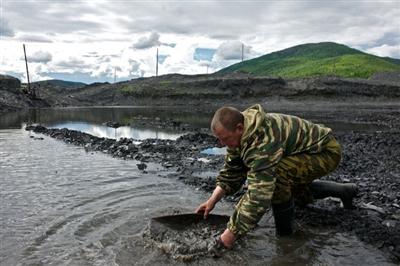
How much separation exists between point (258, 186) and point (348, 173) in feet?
21.5

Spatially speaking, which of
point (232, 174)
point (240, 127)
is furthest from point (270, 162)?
point (232, 174)

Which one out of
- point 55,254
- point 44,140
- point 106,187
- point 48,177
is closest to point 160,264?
point 55,254

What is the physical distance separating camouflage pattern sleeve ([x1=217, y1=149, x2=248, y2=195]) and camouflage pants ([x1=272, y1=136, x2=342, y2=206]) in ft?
1.98

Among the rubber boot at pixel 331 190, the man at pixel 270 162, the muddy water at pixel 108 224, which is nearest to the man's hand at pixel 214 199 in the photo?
the man at pixel 270 162

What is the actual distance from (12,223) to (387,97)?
68174 mm

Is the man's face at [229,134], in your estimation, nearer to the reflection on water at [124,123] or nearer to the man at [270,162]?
the man at [270,162]

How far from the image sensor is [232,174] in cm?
632

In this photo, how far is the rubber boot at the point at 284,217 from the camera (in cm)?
612

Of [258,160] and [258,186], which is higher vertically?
[258,160]

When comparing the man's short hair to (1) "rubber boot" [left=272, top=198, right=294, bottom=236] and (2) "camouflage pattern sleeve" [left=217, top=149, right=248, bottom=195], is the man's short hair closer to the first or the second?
(2) "camouflage pattern sleeve" [left=217, top=149, right=248, bottom=195]

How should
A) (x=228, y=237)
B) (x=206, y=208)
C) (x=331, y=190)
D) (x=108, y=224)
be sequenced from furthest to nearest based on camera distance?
(x=108, y=224)
(x=331, y=190)
(x=206, y=208)
(x=228, y=237)

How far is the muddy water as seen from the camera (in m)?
6.04

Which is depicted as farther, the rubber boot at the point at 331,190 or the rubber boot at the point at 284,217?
the rubber boot at the point at 331,190

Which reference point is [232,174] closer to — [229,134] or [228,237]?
[228,237]
